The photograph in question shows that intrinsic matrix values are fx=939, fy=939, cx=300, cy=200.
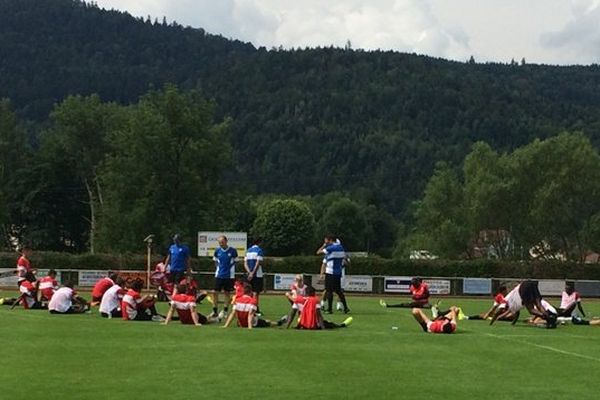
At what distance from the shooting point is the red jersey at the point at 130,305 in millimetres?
23062

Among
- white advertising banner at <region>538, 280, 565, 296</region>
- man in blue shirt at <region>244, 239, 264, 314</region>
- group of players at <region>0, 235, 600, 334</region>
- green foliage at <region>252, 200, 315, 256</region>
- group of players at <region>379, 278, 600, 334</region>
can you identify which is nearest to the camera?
group of players at <region>379, 278, 600, 334</region>

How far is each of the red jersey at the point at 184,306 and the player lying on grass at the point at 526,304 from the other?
760 centimetres

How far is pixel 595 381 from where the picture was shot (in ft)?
43.9

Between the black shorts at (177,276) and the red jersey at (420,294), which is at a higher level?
the black shorts at (177,276)

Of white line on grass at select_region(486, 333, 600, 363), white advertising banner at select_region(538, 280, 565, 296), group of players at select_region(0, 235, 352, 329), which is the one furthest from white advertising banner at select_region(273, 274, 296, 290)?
white line on grass at select_region(486, 333, 600, 363)

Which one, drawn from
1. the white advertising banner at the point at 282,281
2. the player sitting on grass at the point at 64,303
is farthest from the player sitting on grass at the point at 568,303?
the white advertising banner at the point at 282,281

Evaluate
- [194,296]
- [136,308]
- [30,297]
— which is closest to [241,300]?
[194,296]

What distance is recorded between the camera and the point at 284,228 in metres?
128

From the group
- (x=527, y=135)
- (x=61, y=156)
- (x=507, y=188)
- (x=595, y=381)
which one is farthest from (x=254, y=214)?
(x=595, y=381)

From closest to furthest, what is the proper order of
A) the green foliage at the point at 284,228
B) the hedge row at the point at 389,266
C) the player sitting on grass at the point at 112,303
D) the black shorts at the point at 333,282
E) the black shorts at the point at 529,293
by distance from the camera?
the black shorts at the point at 529,293, the player sitting on grass at the point at 112,303, the black shorts at the point at 333,282, the hedge row at the point at 389,266, the green foliage at the point at 284,228

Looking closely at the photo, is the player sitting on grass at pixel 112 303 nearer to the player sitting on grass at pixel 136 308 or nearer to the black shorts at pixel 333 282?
the player sitting on grass at pixel 136 308

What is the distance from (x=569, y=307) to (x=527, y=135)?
580ft

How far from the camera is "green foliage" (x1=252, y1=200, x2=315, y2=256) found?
127738 mm

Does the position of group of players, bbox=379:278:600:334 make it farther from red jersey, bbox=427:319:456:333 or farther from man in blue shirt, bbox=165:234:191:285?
man in blue shirt, bbox=165:234:191:285
